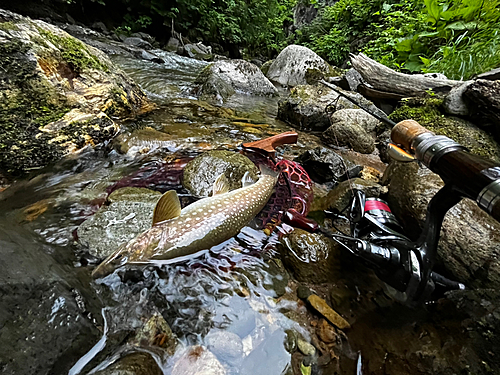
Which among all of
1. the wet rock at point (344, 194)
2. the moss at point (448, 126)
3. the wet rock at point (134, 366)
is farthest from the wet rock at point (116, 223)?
the moss at point (448, 126)

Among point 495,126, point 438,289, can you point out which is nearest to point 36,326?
point 438,289

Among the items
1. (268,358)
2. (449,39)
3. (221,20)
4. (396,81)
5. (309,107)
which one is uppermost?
(221,20)

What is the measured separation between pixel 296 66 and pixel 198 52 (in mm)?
7942

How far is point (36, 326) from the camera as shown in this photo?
144 cm

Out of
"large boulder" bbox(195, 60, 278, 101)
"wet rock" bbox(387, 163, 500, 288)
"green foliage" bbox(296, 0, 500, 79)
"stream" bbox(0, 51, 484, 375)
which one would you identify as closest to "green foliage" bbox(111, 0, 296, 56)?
"large boulder" bbox(195, 60, 278, 101)

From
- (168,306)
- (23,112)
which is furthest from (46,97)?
(168,306)

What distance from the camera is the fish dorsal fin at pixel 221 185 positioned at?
3.02m

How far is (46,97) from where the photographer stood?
11.6 feet

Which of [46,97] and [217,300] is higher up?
[46,97]

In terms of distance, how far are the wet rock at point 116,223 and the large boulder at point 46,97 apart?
1.24 meters

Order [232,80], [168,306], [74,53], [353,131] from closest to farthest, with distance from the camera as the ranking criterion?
[168,306] → [74,53] → [353,131] → [232,80]

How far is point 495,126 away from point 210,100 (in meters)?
6.15

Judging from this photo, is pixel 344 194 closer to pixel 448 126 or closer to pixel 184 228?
pixel 184 228

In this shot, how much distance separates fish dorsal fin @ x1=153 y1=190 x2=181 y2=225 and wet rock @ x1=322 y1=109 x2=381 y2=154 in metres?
4.01
